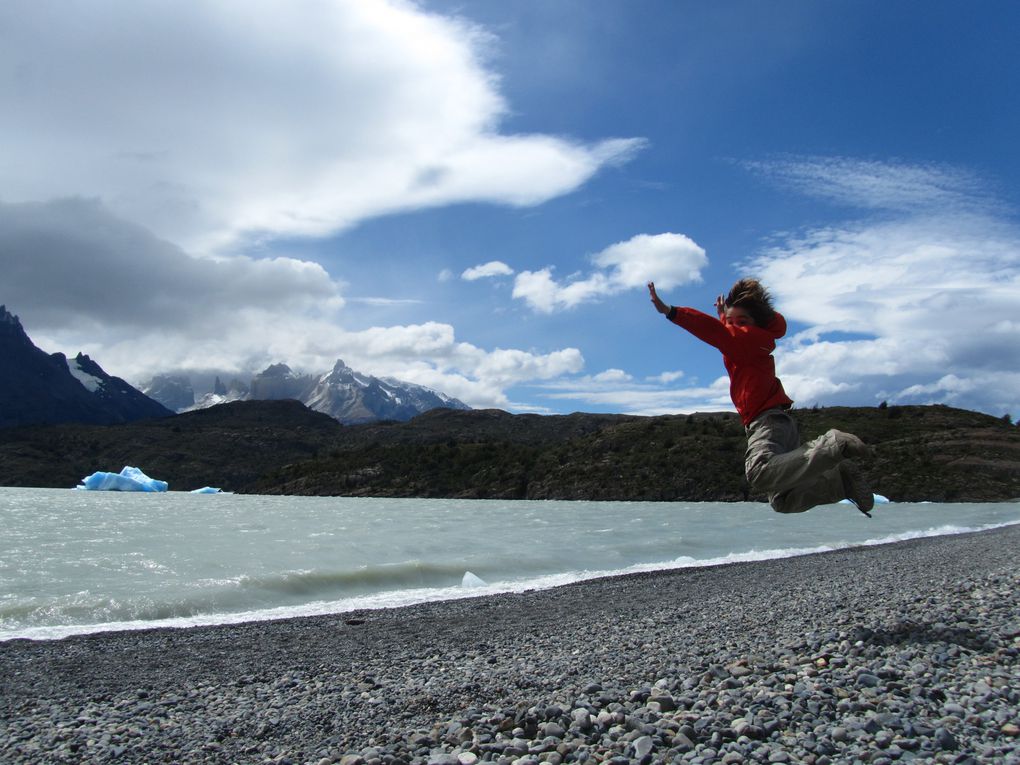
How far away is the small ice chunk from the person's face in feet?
42.6

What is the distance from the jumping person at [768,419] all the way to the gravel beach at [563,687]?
146cm

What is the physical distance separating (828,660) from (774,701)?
4.19ft

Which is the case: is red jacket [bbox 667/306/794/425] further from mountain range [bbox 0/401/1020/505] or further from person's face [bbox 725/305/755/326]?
mountain range [bbox 0/401/1020/505]

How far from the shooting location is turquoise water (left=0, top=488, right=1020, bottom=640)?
1567 cm

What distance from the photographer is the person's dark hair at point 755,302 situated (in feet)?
25.3

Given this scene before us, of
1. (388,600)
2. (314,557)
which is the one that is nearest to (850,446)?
(388,600)

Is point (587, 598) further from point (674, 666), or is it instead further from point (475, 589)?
point (674, 666)

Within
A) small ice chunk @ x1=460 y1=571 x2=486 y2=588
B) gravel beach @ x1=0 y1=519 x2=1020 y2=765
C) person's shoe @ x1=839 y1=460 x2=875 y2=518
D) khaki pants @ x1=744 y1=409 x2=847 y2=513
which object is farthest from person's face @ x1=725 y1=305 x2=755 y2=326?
small ice chunk @ x1=460 y1=571 x2=486 y2=588

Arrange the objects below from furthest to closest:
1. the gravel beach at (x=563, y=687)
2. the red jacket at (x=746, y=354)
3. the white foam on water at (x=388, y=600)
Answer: the white foam on water at (x=388, y=600) < the red jacket at (x=746, y=354) < the gravel beach at (x=563, y=687)

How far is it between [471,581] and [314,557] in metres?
7.17

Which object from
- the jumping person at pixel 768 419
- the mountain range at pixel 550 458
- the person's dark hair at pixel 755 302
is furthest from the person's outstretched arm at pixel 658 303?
the mountain range at pixel 550 458

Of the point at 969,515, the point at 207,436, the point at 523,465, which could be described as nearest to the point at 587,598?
the point at 969,515

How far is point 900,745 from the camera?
15.3 ft

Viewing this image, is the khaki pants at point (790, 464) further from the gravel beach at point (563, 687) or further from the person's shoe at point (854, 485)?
the gravel beach at point (563, 687)
